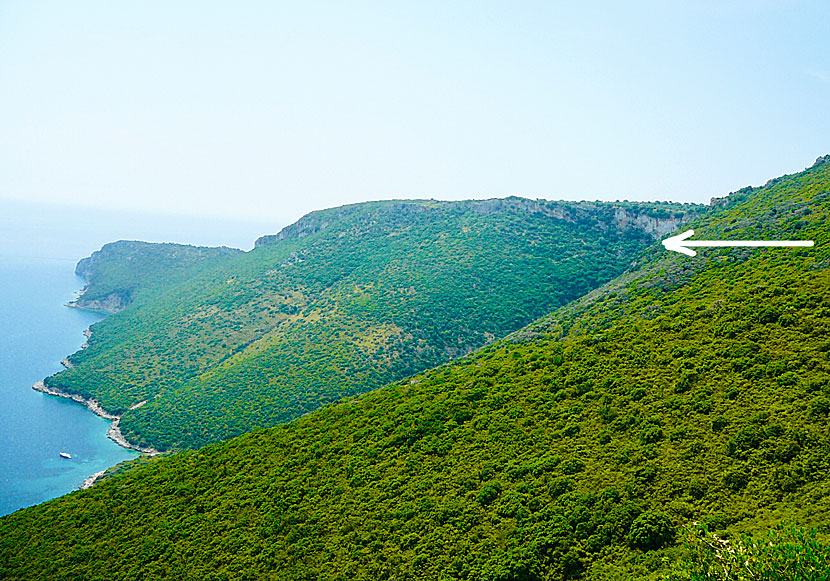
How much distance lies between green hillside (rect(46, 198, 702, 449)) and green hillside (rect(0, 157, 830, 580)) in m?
21.2

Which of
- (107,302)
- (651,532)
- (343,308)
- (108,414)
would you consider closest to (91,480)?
(108,414)

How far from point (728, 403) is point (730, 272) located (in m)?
15.6

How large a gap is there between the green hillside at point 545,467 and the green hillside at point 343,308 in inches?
834

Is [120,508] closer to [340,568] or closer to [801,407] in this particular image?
[340,568]

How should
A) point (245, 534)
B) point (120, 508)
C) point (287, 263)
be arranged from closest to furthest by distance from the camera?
point (245, 534) → point (120, 508) → point (287, 263)

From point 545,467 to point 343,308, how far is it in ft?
169

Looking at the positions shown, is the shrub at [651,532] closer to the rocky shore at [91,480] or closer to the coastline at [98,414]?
the coastline at [98,414]

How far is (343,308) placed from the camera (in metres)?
68.9

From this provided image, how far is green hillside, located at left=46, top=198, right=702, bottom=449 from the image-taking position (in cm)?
5581

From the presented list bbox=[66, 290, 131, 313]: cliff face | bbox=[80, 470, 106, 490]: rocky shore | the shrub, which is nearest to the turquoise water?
bbox=[80, 470, 106, 490]: rocky shore

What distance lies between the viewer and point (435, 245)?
8306 cm

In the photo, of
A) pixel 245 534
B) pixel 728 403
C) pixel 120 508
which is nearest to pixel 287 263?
pixel 120 508

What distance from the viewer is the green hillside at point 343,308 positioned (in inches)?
2197

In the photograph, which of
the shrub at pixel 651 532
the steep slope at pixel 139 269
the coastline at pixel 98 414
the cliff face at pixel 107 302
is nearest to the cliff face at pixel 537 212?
the steep slope at pixel 139 269
